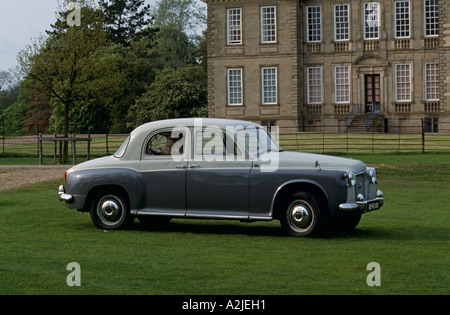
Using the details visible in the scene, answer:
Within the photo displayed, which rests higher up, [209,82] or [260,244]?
[209,82]

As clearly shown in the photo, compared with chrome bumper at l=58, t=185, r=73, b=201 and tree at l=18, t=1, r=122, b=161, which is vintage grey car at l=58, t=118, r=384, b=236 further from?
tree at l=18, t=1, r=122, b=161

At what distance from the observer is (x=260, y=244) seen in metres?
12.0

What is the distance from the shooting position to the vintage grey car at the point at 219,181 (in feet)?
41.0

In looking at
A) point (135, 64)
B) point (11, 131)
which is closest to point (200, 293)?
point (135, 64)

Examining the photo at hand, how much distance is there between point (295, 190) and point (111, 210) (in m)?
3.12

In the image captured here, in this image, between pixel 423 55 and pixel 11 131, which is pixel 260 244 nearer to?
pixel 423 55

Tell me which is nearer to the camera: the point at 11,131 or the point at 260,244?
the point at 260,244

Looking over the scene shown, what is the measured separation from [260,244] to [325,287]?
335 cm

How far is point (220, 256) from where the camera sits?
426 inches

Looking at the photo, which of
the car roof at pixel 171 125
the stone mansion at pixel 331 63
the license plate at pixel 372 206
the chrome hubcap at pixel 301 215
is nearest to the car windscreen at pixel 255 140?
the car roof at pixel 171 125

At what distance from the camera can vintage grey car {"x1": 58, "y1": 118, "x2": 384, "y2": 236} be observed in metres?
12.5

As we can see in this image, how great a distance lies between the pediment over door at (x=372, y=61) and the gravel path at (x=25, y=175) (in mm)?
29083

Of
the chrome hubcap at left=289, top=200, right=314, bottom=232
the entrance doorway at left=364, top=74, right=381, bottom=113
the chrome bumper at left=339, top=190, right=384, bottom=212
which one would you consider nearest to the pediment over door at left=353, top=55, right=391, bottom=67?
the entrance doorway at left=364, top=74, right=381, bottom=113

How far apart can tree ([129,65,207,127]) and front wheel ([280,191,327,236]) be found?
51.4m
